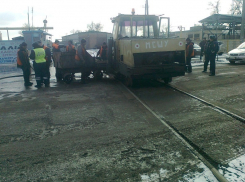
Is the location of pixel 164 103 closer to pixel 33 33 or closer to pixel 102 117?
pixel 102 117

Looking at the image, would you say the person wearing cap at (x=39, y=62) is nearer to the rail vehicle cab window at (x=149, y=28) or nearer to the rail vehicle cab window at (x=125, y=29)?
the rail vehicle cab window at (x=125, y=29)

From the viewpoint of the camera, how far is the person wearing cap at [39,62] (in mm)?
10094

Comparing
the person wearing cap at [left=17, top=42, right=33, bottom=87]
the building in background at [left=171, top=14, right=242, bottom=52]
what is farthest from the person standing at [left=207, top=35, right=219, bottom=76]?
the building in background at [left=171, top=14, right=242, bottom=52]

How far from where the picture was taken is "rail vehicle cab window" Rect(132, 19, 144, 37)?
33.1 ft

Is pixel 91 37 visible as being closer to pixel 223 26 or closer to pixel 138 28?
pixel 223 26

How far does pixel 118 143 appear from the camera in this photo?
4492mm

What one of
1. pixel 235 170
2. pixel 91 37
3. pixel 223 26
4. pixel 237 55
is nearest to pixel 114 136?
pixel 235 170

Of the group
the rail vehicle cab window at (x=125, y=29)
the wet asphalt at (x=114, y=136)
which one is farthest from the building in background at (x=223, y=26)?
the wet asphalt at (x=114, y=136)

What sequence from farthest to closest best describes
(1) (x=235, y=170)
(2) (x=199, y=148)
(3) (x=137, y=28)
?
(3) (x=137, y=28) < (2) (x=199, y=148) < (1) (x=235, y=170)

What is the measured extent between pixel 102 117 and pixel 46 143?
1727mm

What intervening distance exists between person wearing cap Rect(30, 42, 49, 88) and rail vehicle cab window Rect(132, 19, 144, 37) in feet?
12.0

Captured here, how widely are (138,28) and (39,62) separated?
410 centimetres

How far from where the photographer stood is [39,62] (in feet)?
33.4

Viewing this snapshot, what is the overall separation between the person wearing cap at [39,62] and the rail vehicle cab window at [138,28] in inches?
144
